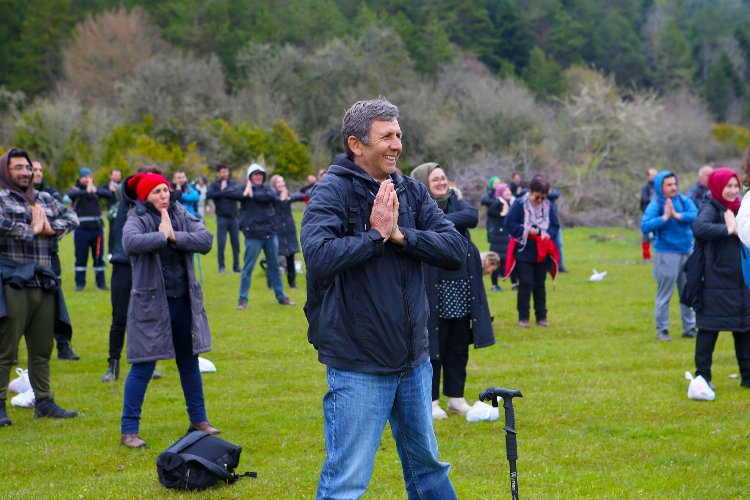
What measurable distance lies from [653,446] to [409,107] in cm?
4141

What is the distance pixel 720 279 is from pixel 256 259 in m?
8.12

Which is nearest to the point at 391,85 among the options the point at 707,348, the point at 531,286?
the point at 531,286

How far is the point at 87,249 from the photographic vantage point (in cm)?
1631

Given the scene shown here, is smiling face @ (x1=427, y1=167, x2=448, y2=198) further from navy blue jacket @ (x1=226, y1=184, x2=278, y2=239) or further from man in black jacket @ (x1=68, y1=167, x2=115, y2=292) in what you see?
man in black jacket @ (x1=68, y1=167, x2=115, y2=292)

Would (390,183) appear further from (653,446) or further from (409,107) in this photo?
(409,107)

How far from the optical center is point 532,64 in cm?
6638

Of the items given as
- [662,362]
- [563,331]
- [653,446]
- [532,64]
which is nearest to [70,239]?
[563,331]

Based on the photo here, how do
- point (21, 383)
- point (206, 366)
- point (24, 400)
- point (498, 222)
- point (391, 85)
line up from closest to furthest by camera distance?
1. point (24, 400)
2. point (21, 383)
3. point (206, 366)
4. point (498, 222)
5. point (391, 85)

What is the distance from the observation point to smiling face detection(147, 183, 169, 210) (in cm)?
709

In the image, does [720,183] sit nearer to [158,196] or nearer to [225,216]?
[158,196]

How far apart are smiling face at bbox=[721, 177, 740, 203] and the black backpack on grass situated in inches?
210

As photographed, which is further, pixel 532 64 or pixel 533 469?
pixel 532 64

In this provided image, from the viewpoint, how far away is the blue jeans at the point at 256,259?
1454cm

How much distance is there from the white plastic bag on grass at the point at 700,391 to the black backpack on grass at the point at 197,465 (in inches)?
173
